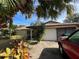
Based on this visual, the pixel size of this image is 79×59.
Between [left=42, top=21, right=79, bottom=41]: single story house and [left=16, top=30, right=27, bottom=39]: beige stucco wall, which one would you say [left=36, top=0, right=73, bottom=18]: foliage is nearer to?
[left=42, top=21, right=79, bottom=41]: single story house

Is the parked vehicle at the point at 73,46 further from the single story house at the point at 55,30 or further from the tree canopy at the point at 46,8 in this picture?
the single story house at the point at 55,30

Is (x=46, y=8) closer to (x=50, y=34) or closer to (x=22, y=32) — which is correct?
(x=50, y=34)

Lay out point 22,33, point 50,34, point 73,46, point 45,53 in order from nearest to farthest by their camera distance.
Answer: point 73,46 → point 45,53 → point 50,34 → point 22,33

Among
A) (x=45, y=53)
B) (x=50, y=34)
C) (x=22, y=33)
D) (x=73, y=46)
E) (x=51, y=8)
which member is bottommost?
(x=22, y=33)

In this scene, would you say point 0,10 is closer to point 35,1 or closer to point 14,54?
point 14,54

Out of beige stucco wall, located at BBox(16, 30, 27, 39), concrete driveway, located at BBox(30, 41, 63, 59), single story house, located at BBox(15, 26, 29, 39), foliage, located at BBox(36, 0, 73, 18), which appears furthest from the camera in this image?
beige stucco wall, located at BBox(16, 30, 27, 39)

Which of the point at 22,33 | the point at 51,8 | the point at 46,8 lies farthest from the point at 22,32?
the point at 51,8

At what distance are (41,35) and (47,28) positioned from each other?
9.55ft

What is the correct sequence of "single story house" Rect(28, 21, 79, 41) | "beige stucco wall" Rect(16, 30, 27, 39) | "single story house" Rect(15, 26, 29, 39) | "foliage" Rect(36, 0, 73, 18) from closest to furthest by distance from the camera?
1. "foliage" Rect(36, 0, 73, 18)
2. "single story house" Rect(28, 21, 79, 41)
3. "single story house" Rect(15, 26, 29, 39)
4. "beige stucco wall" Rect(16, 30, 27, 39)

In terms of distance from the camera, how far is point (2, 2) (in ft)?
25.0

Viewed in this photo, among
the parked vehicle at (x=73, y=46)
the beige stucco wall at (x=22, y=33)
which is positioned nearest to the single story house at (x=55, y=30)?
the beige stucco wall at (x=22, y=33)

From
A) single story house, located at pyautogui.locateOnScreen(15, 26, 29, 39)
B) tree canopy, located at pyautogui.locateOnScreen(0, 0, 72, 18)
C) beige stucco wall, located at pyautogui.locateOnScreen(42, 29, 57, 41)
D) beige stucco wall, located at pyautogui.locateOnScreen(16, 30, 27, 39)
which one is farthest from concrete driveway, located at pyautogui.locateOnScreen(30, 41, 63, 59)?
beige stucco wall, located at pyautogui.locateOnScreen(16, 30, 27, 39)

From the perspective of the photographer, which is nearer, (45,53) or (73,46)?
(73,46)

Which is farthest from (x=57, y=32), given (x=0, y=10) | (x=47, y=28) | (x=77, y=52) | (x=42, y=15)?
(x=77, y=52)
